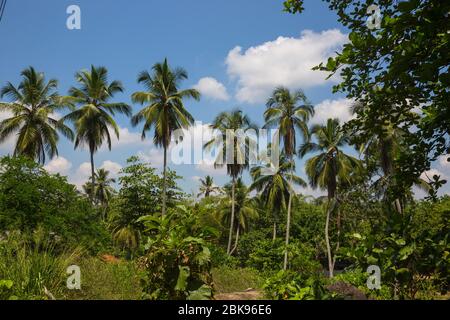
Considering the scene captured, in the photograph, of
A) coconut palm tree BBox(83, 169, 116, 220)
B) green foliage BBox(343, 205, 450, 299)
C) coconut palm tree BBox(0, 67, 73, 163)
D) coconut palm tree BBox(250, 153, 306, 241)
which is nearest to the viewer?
green foliage BBox(343, 205, 450, 299)

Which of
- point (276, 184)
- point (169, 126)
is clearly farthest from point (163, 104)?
point (276, 184)

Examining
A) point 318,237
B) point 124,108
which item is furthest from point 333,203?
point 124,108

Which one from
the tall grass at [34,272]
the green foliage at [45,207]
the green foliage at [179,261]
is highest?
the green foliage at [45,207]

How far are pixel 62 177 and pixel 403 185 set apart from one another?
14713 mm

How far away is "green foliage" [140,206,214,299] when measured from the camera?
12.5 ft

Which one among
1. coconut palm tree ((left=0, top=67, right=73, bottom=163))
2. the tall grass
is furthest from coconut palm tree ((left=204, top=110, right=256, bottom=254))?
the tall grass

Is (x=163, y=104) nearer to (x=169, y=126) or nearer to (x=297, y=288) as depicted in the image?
(x=169, y=126)

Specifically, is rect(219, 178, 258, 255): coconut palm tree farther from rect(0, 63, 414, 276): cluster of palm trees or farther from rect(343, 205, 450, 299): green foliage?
rect(343, 205, 450, 299): green foliage

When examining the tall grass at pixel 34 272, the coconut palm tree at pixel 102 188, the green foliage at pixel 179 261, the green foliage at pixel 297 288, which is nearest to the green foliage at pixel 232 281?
the tall grass at pixel 34 272

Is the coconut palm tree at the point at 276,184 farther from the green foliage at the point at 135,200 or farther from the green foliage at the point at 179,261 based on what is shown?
the green foliage at the point at 179,261

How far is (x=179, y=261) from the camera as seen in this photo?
12.9ft

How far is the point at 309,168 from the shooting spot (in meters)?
33.7

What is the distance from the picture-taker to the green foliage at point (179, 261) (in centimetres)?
380
